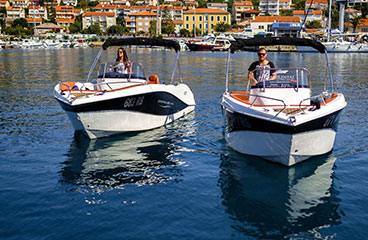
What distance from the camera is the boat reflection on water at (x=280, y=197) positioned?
7.20 meters

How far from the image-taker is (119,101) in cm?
1264

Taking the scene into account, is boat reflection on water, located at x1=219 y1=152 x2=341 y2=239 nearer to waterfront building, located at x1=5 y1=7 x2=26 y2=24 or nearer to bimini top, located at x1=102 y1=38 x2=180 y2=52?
bimini top, located at x1=102 y1=38 x2=180 y2=52

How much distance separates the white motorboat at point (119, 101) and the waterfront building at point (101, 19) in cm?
15572

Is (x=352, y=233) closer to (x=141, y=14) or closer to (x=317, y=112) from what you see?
(x=317, y=112)

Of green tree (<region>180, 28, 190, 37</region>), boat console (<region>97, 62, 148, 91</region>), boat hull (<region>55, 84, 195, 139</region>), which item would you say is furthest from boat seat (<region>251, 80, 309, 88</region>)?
green tree (<region>180, 28, 190, 37</region>)

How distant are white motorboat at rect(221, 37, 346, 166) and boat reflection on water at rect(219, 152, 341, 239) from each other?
0.36 metres

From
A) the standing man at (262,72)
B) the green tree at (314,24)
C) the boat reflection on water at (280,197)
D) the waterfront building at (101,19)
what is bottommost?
the boat reflection on water at (280,197)

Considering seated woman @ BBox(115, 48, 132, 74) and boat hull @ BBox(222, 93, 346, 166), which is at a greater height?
seated woman @ BBox(115, 48, 132, 74)

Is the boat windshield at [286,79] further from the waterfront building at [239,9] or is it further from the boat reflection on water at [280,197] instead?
the waterfront building at [239,9]

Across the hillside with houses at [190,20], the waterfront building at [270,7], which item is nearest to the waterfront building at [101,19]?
the hillside with houses at [190,20]

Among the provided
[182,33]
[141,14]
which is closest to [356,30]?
[182,33]

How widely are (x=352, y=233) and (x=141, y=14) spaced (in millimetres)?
152574

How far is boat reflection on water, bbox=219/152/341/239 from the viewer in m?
7.20

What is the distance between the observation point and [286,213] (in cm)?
777
